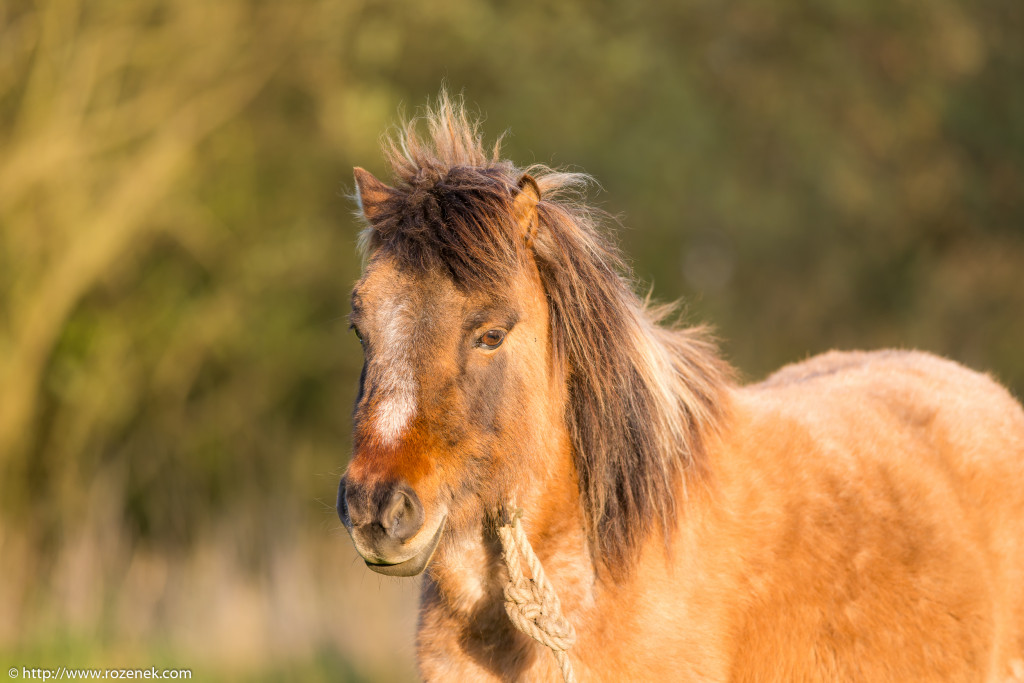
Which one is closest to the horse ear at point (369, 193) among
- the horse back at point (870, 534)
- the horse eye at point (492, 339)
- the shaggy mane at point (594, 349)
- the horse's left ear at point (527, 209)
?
the shaggy mane at point (594, 349)

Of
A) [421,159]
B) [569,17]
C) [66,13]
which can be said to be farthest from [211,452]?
[421,159]

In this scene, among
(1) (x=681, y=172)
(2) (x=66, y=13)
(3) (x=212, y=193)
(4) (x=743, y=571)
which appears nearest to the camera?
(4) (x=743, y=571)

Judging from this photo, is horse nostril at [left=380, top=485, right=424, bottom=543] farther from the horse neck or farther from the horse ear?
the horse ear

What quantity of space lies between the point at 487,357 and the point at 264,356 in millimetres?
11268

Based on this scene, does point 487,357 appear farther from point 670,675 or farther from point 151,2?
point 151,2

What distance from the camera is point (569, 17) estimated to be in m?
12.9

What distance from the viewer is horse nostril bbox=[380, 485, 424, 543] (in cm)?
259

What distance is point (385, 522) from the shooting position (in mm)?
2576

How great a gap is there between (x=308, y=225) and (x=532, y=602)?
11.3m

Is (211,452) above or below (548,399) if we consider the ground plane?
above

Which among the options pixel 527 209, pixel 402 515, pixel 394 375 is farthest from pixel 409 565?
pixel 527 209

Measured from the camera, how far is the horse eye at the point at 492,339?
9.70ft

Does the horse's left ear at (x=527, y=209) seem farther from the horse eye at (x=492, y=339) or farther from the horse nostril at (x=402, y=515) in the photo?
the horse nostril at (x=402, y=515)

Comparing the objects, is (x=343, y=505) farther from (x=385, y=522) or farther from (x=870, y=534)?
(x=870, y=534)
